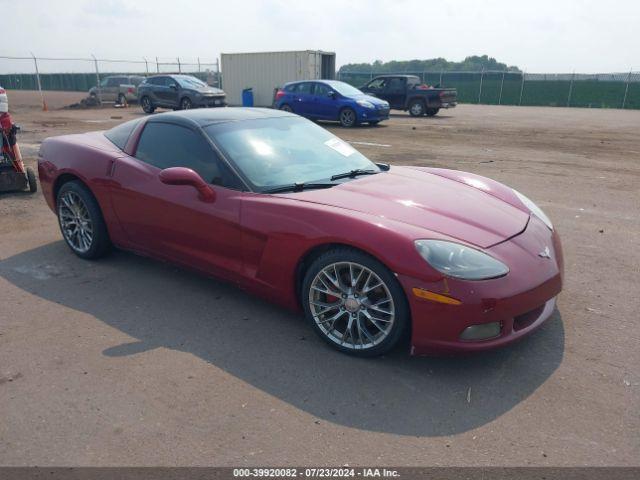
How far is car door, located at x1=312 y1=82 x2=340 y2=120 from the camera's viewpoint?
57.7ft

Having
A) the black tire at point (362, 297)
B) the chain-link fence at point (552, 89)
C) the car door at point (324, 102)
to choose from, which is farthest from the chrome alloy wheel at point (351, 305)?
the chain-link fence at point (552, 89)

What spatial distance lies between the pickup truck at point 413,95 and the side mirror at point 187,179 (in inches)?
765

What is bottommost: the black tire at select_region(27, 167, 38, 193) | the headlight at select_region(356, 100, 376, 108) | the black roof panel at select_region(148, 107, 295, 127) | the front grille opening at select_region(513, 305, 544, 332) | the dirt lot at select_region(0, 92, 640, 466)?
the dirt lot at select_region(0, 92, 640, 466)

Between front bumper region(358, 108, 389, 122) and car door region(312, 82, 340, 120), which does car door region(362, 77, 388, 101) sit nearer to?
car door region(312, 82, 340, 120)

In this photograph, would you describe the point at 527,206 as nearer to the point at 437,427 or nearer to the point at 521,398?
the point at 521,398

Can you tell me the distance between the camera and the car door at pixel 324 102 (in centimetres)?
1757

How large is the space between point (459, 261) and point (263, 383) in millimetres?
1286

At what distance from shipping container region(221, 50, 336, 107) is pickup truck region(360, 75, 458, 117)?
160 inches

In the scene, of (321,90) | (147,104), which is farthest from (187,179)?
(147,104)

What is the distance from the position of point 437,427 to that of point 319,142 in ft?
8.35

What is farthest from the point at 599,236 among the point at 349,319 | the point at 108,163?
the point at 108,163

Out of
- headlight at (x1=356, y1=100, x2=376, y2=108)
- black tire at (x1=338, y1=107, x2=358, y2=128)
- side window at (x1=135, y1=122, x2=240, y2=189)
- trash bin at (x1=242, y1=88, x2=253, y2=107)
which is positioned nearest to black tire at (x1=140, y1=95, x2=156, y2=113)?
trash bin at (x1=242, y1=88, x2=253, y2=107)

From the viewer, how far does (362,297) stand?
3.20 meters

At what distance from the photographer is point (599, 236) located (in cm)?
564
